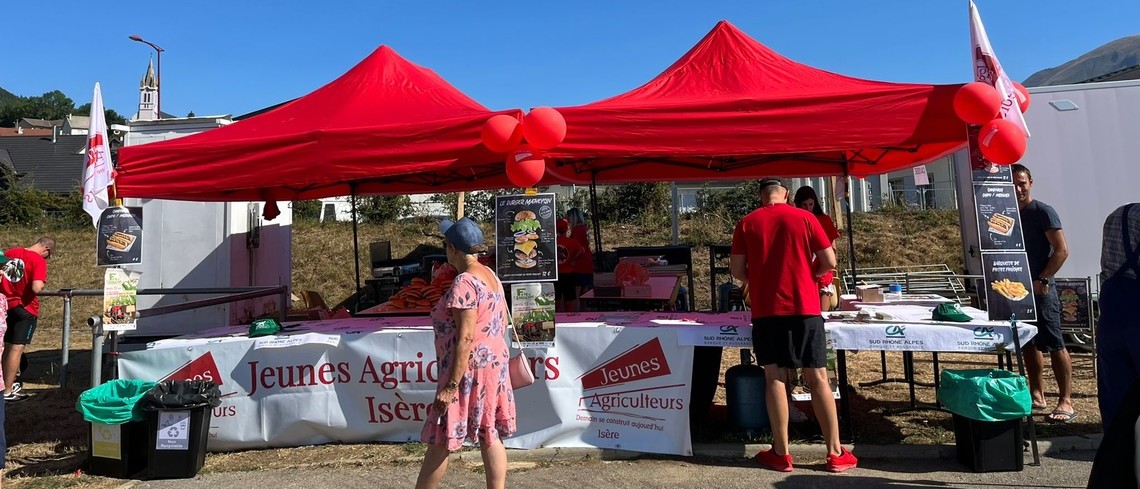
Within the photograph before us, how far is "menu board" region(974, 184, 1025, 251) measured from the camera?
4242 mm

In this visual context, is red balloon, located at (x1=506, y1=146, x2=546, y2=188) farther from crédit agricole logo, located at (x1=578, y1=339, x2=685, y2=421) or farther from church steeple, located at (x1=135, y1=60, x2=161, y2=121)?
church steeple, located at (x1=135, y1=60, x2=161, y2=121)

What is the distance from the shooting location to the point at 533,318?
14.7 ft

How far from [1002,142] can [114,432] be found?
5.91m

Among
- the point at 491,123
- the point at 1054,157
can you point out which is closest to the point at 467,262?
the point at 491,123

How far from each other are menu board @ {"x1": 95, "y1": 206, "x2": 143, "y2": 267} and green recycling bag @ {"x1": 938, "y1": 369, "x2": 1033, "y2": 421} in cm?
584

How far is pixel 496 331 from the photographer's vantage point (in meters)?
3.21

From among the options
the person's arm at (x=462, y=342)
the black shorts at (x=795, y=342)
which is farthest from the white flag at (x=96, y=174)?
the black shorts at (x=795, y=342)

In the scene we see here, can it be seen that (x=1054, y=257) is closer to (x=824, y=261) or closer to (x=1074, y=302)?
(x=824, y=261)

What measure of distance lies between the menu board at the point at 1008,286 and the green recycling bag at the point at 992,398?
389 millimetres

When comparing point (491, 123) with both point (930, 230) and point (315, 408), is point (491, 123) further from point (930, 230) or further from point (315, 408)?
point (930, 230)

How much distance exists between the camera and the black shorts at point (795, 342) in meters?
3.95

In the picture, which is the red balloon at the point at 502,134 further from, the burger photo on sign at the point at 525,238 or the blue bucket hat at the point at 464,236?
the blue bucket hat at the point at 464,236

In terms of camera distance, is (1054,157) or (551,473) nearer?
(551,473)

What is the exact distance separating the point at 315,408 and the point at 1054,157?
9086mm
